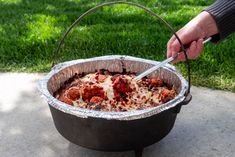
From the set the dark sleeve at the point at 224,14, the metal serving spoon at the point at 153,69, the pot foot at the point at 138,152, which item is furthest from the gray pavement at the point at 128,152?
the dark sleeve at the point at 224,14

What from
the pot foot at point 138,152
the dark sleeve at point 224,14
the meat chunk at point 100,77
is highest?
the dark sleeve at point 224,14

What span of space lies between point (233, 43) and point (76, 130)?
6.58 ft

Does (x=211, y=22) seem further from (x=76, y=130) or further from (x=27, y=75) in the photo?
(x=27, y=75)

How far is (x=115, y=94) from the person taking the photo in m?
2.26

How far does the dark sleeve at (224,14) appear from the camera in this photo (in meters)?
2.24

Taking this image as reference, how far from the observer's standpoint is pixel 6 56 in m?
3.54

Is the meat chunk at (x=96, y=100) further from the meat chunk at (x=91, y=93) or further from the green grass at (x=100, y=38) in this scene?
the green grass at (x=100, y=38)

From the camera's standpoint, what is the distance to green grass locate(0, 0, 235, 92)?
10.9 feet

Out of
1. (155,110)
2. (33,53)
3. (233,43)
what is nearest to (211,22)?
(155,110)

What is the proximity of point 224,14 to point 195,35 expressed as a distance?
18cm

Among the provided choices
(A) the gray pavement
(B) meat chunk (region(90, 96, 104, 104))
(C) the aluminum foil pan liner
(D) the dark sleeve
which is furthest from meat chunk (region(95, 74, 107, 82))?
(D) the dark sleeve

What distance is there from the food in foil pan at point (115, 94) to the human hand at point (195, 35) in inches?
9.5

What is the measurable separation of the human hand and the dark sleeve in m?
0.03

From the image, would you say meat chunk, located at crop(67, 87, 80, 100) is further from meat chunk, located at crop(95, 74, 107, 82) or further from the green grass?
the green grass
